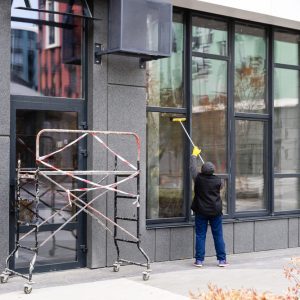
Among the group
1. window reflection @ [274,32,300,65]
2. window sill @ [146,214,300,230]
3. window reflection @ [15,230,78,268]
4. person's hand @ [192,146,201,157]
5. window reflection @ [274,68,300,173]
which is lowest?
window reflection @ [15,230,78,268]

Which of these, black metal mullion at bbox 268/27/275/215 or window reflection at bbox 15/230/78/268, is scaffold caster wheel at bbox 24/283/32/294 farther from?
black metal mullion at bbox 268/27/275/215

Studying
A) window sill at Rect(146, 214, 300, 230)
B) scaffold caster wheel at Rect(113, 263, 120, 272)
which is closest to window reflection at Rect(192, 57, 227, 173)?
window sill at Rect(146, 214, 300, 230)

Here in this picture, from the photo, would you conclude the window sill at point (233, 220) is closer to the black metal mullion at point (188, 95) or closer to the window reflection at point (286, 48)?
the black metal mullion at point (188, 95)

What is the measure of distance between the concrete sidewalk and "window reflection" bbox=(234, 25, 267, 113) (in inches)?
116

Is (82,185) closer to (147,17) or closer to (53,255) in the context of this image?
(53,255)

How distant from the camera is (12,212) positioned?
8.70 m

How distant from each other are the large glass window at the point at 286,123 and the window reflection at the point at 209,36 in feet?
4.24

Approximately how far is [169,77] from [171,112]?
598 millimetres

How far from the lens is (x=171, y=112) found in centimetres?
1055

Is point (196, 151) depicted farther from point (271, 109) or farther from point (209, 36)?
point (271, 109)

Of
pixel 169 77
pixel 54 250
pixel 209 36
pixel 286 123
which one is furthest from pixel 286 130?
pixel 54 250

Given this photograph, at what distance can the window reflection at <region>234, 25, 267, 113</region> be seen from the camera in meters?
11.5

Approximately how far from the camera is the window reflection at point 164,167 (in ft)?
34.1

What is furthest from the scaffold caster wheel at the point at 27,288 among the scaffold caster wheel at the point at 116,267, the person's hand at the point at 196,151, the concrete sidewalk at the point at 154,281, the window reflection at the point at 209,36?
the window reflection at the point at 209,36
